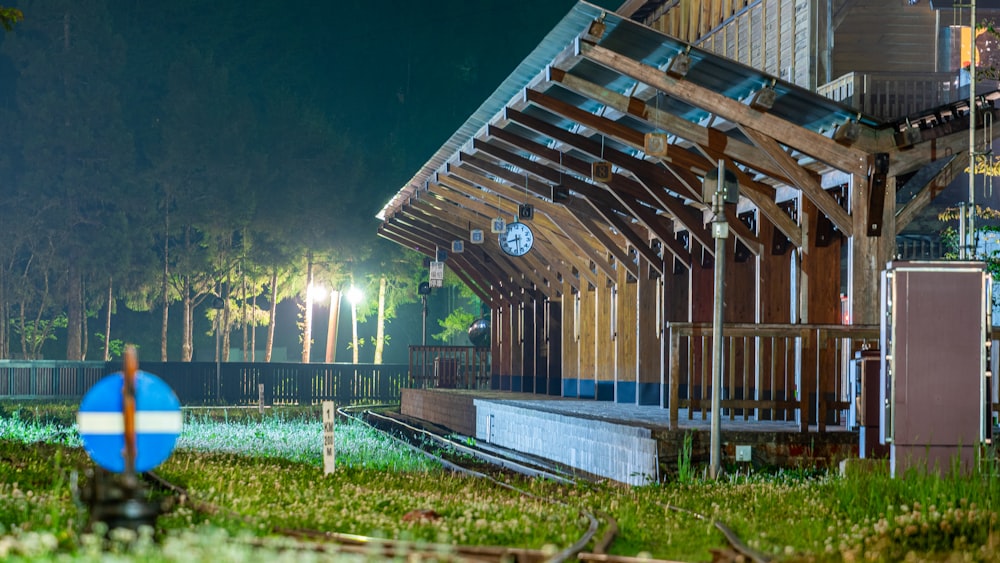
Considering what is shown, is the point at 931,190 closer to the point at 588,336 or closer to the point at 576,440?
the point at 576,440

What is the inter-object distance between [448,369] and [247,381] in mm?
9704

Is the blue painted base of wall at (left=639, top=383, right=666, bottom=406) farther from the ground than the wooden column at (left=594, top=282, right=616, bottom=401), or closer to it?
closer to it

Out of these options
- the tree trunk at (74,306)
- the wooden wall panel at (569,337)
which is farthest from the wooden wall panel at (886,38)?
the tree trunk at (74,306)

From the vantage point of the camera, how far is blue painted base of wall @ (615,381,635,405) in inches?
938

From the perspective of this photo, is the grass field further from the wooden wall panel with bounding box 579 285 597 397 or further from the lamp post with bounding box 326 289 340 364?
the lamp post with bounding box 326 289 340 364

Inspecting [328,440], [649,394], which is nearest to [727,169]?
[328,440]

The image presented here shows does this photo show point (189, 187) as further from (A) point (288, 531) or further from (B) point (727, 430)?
(A) point (288, 531)

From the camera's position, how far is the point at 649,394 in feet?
75.1

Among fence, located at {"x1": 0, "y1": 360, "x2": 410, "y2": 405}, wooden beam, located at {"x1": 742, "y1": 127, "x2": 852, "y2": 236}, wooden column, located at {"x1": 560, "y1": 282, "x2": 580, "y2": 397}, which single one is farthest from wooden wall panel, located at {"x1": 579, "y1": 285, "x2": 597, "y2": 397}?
fence, located at {"x1": 0, "y1": 360, "x2": 410, "y2": 405}

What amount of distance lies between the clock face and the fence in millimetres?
16741

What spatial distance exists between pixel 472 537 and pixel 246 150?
47.7m

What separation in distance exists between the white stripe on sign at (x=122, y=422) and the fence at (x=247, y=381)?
34.4 meters

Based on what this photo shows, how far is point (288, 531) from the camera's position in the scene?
780 cm

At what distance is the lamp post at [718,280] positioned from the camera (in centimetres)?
1309
